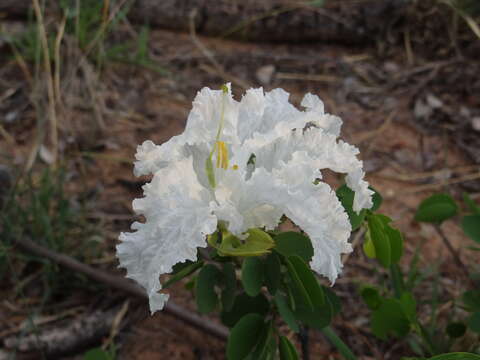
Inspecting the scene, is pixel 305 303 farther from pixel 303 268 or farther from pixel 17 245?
pixel 17 245

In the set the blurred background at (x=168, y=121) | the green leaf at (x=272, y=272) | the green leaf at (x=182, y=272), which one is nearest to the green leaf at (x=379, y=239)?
the green leaf at (x=272, y=272)

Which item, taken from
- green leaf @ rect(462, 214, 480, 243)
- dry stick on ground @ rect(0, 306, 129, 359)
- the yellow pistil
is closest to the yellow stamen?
the yellow pistil

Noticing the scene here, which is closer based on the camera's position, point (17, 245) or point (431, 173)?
point (17, 245)

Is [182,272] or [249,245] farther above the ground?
[249,245]

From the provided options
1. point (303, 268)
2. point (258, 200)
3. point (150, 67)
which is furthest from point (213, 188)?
point (150, 67)

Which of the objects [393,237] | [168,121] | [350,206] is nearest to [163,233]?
[350,206]

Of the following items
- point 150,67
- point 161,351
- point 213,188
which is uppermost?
point 213,188

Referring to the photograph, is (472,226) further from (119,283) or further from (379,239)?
(119,283)
